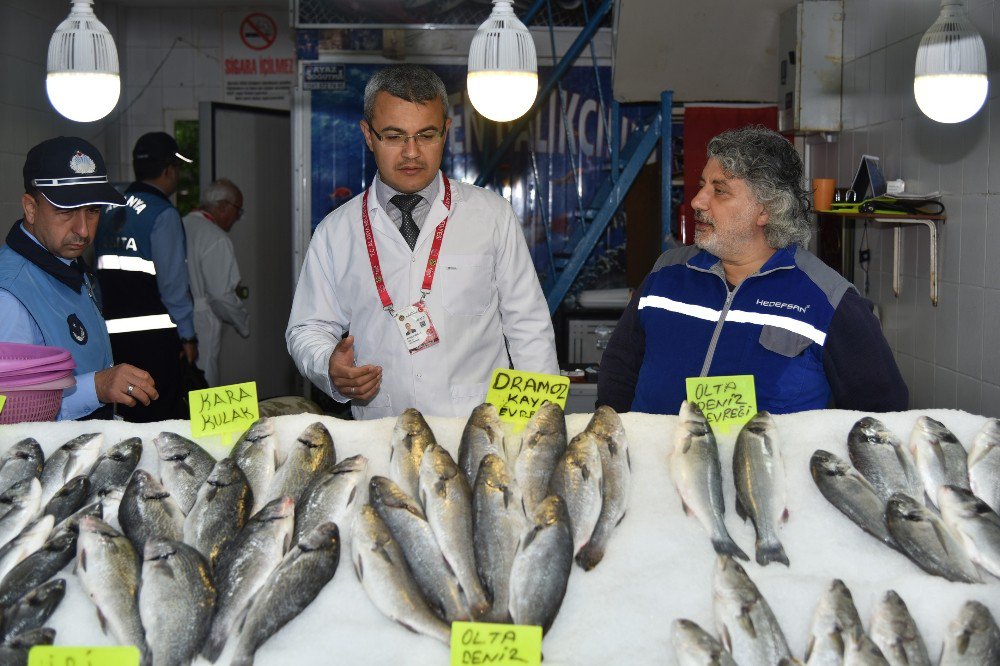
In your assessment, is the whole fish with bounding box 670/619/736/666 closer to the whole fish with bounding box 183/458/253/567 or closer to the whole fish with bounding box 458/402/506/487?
the whole fish with bounding box 458/402/506/487

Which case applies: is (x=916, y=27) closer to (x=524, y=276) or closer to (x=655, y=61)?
(x=655, y=61)

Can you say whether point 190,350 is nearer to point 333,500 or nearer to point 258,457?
point 258,457

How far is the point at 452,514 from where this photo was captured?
1842mm

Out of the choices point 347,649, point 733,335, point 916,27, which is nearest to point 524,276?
point 733,335

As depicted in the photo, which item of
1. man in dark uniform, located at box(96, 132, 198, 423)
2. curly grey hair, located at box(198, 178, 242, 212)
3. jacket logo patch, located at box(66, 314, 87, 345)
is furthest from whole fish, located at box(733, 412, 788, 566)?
curly grey hair, located at box(198, 178, 242, 212)

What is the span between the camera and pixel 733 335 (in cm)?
261

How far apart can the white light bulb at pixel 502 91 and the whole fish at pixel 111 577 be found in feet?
6.34

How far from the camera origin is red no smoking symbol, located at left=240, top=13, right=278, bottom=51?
8797mm

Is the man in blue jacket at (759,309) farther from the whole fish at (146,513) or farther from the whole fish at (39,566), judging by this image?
the whole fish at (39,566)

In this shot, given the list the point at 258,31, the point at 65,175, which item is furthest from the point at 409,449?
the point at 258,31

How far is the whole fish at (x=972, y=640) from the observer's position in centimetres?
158

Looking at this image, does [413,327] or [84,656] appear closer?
[84,656]

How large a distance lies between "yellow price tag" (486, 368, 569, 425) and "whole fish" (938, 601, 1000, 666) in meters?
0.92

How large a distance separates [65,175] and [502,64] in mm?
1375
